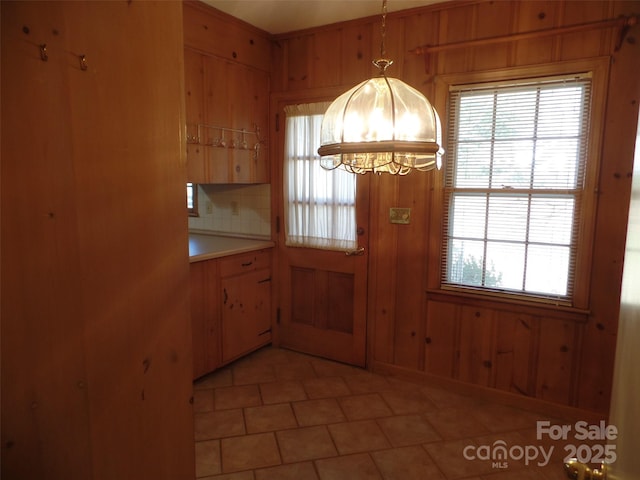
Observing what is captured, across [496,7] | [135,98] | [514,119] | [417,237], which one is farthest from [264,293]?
[135,98]

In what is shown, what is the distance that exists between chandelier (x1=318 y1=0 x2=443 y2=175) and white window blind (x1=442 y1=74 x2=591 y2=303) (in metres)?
1.16

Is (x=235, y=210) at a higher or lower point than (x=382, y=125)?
lower

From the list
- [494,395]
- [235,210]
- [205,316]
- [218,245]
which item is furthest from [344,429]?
[235,210]

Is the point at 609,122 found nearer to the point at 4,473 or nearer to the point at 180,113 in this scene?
the point at 180,113

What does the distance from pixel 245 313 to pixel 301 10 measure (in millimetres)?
2278

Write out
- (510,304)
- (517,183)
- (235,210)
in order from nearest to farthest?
(517,183) < (510,304) < (235,210)

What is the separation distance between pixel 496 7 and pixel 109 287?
9.19 feet

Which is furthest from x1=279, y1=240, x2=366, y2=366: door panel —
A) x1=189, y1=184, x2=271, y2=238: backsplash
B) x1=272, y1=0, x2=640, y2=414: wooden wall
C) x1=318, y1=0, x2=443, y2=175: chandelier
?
x1=318, y1=0, x2=443, y2=175: chandelier

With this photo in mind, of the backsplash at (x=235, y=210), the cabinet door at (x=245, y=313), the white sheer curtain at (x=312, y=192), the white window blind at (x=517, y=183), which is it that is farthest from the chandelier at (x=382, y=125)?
the backsplash at (x=235, y=210)

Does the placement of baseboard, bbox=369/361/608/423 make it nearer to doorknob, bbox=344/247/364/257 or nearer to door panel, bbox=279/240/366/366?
door panel, bbox=279/240/366/366

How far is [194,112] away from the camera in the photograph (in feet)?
9.44

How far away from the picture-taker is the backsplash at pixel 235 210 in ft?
11.9

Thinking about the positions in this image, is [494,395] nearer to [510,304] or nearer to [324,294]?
[510,304]

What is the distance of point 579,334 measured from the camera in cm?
254
